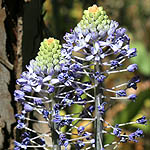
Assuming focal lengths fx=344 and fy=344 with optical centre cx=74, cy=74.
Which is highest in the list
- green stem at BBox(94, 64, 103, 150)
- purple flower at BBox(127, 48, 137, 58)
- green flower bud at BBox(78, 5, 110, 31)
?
green flower bud at BBox(78, 5, 110, 31)

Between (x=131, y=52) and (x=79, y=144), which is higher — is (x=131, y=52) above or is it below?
above

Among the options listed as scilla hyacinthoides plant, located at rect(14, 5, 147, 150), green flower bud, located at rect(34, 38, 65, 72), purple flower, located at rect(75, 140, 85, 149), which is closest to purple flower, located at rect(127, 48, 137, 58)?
scilla hyacinthoides plant, located at rect(14, 5, 147, 150)

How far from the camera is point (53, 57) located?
1172 mm

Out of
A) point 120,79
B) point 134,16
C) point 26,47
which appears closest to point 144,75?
point 120,79

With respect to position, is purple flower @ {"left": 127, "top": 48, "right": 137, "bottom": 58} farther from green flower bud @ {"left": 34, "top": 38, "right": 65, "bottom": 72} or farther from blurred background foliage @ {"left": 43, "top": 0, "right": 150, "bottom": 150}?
blurred background foliage @ {"left": 43, "top": 0, "right": 150, "bottom": 150}

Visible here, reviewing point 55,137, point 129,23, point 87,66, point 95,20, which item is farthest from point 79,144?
point 129,23

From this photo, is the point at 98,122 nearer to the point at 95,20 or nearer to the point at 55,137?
the point at 55,137

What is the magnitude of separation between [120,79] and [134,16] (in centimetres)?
98

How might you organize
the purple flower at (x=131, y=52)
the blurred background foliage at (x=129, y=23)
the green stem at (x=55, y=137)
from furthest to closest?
the blurred background foliage at (x=129, y=23), the green stem at (x=55, y=137), the purple flower at (x=131, y=52)

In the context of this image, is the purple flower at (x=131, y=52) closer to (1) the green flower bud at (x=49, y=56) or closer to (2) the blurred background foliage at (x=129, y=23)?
(1) the green flower bud at (x=49, y=56)

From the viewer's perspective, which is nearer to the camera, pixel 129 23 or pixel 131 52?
pixel 131 52

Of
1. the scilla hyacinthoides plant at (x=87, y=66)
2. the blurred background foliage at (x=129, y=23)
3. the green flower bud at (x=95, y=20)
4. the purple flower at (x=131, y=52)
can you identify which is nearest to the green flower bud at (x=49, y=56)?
the scilla hyacinthoides plant at (x=87, y=66)

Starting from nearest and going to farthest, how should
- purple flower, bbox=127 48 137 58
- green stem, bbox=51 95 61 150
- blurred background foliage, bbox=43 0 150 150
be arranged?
1. purple flower, bbox=127 48 137 58
2. green stem, bbox=51 95 61 150
3. blurred background foliage, bbox=43 0 150 150

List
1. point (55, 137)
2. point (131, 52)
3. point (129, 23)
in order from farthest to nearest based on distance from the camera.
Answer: point (129, 23), point (55, 137), point (131, 52)
